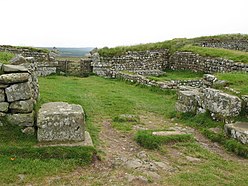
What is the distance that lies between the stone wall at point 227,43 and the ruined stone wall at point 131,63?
15.8ft

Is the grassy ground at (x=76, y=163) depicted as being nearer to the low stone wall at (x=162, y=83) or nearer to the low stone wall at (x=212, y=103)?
the low stone wall at (x=212, y=103)

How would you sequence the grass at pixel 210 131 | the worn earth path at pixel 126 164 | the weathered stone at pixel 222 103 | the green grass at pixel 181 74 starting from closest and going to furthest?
1. the worn earth path at pixel 126 164
2. the grass at pixel 210 131
3. the weathered stone at pixel 222 103
4. the green grass at pixel 181 74

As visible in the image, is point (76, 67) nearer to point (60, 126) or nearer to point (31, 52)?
point (31, 52)

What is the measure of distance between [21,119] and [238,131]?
5643mm

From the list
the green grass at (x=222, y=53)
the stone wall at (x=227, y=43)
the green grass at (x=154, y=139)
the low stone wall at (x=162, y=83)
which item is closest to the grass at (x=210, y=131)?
the green grass at (x=154, y=139)

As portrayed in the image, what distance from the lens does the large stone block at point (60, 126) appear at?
7602mm

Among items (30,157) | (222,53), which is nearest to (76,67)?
(222,53)

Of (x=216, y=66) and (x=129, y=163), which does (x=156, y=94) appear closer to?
(x=216, y=66)

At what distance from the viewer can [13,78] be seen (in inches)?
303

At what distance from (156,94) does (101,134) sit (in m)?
6.97

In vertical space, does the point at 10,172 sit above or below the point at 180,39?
below

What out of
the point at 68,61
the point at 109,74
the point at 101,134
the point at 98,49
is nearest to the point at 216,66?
the point at 109,74

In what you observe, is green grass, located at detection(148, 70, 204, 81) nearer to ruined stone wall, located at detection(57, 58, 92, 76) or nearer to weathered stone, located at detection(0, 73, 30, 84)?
ruined stone wall, located at detection(57, 58, 92, 76)

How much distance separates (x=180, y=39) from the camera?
24.9 meters
